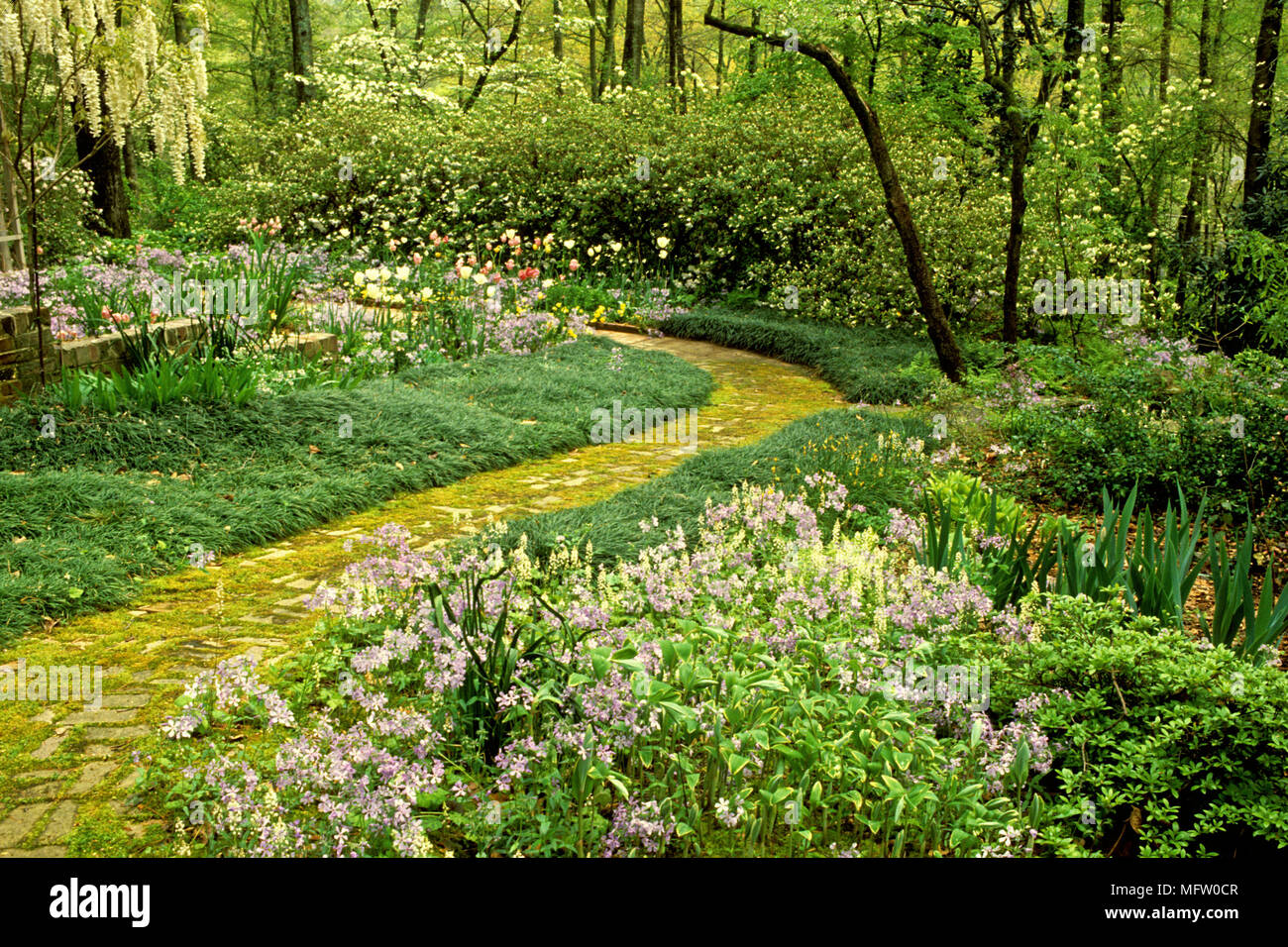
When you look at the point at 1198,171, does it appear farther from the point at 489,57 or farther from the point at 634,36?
the point at 489,57

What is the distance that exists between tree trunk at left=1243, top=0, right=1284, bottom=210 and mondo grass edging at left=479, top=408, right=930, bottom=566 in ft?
37.9

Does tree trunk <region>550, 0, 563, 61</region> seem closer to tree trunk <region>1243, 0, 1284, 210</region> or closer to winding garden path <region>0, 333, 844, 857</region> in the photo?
tree trunk <region>1243, 0, 1284, 210</region>

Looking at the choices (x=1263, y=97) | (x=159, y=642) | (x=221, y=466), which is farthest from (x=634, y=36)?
(x=159, y=642)

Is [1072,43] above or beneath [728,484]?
above

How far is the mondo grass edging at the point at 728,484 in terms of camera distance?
17.1 ft

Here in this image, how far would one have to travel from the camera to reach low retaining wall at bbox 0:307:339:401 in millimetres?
6812

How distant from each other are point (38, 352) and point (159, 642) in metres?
3.60

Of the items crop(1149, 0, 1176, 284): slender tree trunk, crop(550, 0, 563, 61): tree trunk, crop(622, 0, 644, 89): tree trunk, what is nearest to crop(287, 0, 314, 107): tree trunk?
crop(550, 0, 563, 61): tree trunk

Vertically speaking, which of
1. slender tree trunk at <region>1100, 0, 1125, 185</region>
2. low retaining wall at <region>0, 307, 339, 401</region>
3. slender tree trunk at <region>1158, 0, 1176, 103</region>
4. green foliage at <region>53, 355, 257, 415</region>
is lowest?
green foliage at <region>53, 355, 257, 415</region>

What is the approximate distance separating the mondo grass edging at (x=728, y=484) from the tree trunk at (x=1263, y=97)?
37.9ft

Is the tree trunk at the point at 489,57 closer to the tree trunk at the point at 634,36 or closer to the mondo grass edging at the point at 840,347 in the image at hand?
the tree trunk at the point at 634,36

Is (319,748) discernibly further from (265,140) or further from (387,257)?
(265,140)

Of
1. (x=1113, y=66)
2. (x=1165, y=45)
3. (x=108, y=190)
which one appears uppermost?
(x=1165, y=45)

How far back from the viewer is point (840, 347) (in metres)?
12.2
